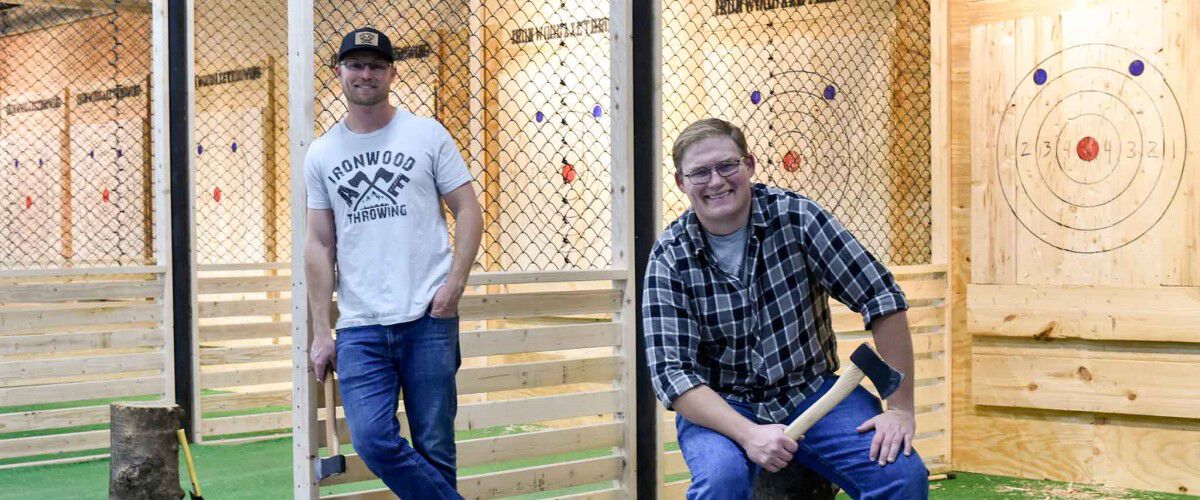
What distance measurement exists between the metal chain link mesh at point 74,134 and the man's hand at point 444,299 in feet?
21.0

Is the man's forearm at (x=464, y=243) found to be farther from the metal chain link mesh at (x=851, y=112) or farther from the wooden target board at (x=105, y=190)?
the wooden target board at (x=105, y=190)

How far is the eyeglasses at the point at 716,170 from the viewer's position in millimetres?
2779

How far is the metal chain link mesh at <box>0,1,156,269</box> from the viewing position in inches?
395

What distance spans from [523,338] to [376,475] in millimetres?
802

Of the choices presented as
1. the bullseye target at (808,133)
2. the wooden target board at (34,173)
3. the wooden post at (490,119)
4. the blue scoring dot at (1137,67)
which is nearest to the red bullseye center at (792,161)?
the bullseye target at (808,133)

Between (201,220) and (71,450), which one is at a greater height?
(201,220)

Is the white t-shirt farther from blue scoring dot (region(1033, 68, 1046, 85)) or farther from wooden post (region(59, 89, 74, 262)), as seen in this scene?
wooden post (region(59, 89, 74, 262))

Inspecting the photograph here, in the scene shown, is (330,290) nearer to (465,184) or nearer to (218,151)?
(465,184)

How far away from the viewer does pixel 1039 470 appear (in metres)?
5.59

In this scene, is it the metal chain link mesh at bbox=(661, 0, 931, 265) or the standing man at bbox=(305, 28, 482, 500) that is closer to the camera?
the standing man at bbox=(305, 28, 482, 500)

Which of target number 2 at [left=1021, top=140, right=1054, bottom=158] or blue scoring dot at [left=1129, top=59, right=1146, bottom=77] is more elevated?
blue scoring dot at [left=1129, top=59, right=1146, bottom=77]

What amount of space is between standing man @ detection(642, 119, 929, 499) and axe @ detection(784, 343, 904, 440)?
0.07m

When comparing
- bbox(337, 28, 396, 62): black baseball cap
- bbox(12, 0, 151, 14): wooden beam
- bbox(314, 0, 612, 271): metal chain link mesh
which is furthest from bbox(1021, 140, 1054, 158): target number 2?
bbox(12, 0, 151, 14): wooden beam

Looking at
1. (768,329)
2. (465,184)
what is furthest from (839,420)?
(465,184)
